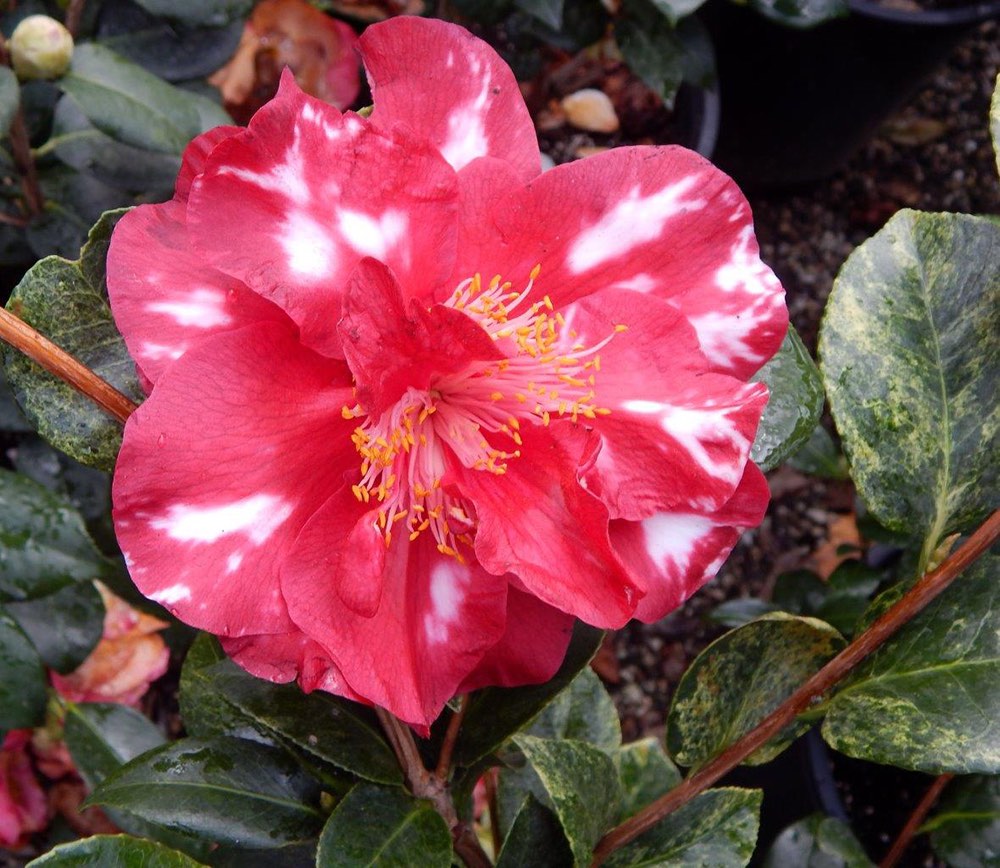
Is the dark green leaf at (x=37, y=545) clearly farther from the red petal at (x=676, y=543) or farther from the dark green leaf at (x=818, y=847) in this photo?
the dark green leaf at (x=818, y=847)

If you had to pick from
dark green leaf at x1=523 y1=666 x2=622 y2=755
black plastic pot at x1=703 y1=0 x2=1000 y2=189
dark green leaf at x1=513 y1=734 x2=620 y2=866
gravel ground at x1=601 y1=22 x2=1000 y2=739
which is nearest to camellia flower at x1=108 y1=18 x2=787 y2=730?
dark green leaf at x1=513 y1=734 x2=620 y2=866

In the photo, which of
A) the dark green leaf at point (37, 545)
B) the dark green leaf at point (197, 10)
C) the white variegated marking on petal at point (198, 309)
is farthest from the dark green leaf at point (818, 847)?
the dark green leaf at point (197, 10)

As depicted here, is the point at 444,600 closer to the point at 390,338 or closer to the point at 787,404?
the point at 390,338

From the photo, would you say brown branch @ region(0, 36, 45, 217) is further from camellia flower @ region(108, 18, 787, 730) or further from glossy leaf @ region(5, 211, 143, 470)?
camellia flower @ region(108, 18, 787, 730)

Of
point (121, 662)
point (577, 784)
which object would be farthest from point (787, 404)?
point (121, 662)

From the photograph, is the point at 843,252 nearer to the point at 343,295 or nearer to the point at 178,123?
the point at 178,123

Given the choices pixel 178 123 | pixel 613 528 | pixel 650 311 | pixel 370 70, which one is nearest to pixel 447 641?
pixel 613 528
